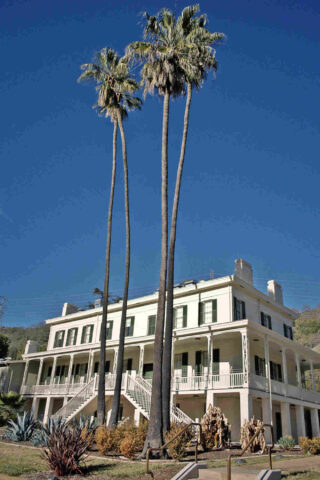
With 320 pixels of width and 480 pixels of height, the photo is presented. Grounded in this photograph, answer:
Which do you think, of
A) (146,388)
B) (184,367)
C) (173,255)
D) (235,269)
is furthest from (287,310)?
(173,255)

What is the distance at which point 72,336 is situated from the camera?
36.4 metres

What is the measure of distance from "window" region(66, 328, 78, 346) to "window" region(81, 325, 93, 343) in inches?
40.2

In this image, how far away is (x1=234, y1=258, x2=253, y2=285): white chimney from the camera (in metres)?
27.6

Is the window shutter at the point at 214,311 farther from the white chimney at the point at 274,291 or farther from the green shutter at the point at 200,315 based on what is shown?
the white chimney at the point at 274,291

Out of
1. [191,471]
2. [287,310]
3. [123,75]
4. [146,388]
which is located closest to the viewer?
[191,471]

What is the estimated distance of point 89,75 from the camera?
26.5 m

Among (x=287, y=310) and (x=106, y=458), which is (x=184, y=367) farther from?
(x=106, y=458)

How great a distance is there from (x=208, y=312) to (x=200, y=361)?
3254mm

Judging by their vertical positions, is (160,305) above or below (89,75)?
below

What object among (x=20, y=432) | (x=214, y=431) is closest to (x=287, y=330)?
(x=214, y=431)

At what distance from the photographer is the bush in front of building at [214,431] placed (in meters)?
16.5

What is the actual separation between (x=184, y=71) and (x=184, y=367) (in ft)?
60.6

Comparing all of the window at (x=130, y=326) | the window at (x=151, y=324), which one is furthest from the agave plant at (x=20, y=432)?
the window at (x=130, y=326)

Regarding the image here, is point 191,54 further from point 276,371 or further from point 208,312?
point 276,371
